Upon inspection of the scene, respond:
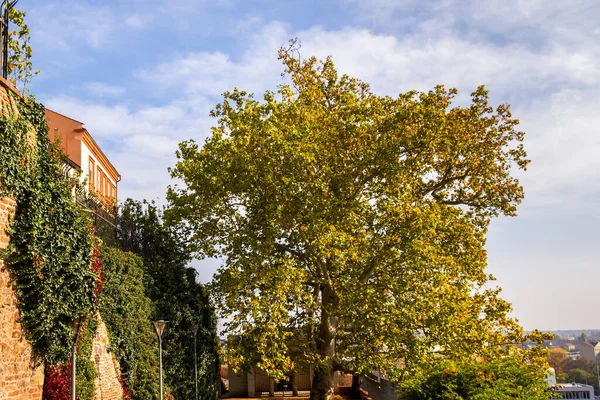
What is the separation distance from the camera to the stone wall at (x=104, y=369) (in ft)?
48.1

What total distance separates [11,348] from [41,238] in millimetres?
1954

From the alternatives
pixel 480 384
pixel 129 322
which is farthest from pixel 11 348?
pixel 480 384

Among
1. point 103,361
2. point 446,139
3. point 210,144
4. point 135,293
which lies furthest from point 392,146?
point 103,361

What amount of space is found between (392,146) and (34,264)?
13.2 m

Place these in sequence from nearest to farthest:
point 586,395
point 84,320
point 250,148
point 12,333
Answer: point 12,333 → point 84,320 → point 250,148 → point 586,395

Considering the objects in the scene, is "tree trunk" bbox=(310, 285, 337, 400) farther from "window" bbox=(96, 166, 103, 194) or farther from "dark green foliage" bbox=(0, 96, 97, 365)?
"window" bbox=(96, 166, 103, 194)

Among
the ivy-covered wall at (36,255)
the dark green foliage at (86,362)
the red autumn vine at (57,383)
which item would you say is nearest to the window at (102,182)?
the dark green foliage at (86,362)

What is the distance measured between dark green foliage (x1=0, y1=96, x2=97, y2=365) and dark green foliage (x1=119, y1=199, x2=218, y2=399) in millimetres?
9806

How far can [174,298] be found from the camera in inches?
914

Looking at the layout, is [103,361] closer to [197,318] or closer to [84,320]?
[84,320]

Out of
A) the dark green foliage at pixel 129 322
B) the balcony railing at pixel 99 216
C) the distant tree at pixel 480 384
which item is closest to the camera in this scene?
the distant tree at pixel 480 384

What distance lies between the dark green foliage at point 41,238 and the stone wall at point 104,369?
2744 millimetres

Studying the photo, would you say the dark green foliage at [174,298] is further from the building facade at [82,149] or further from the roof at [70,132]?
the roof at [70,132]

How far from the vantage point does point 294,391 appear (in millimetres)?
34375
